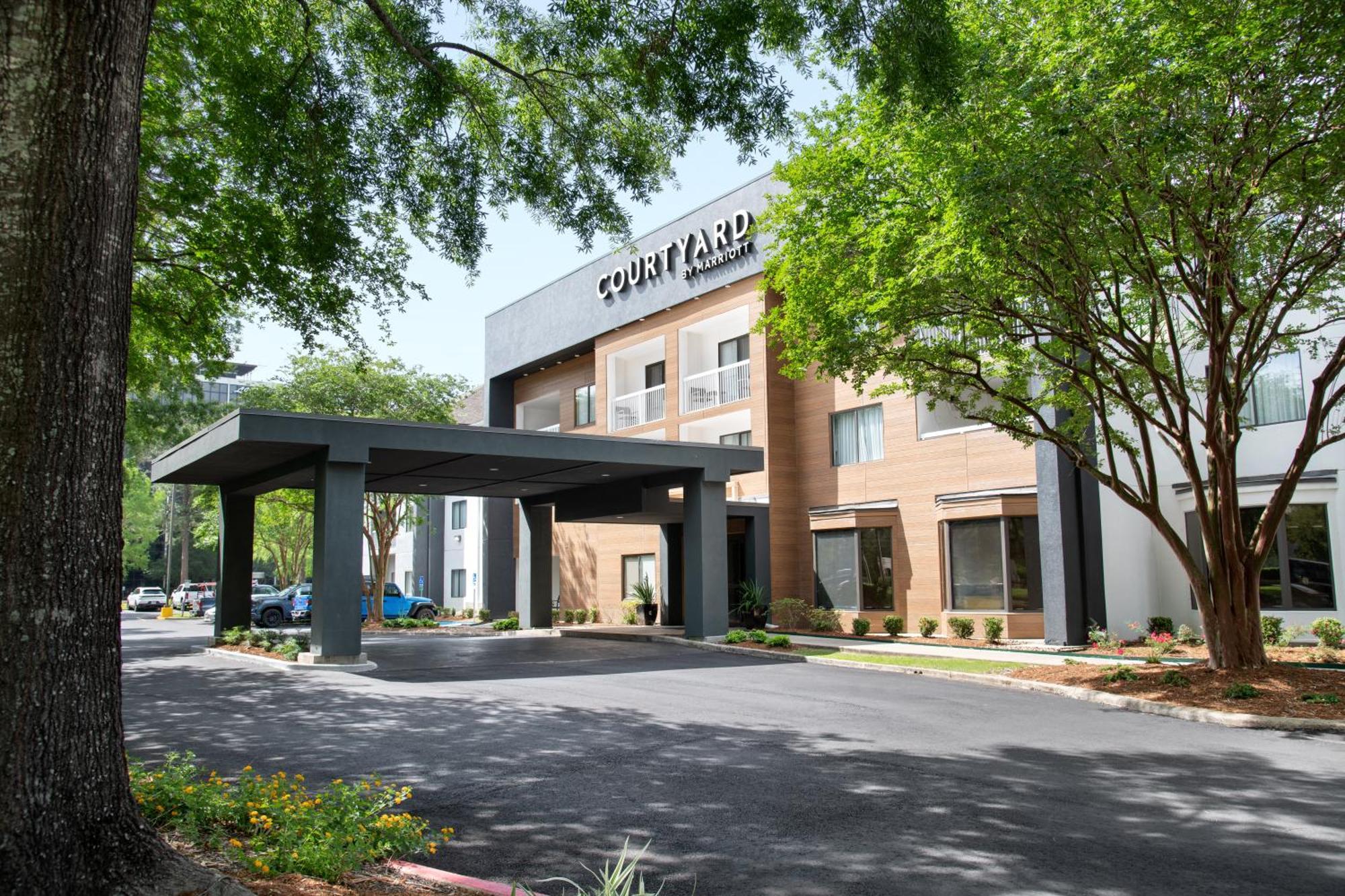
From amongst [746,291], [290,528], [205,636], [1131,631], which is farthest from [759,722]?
[290,528]

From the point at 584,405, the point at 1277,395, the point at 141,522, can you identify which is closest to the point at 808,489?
the point at 584,405

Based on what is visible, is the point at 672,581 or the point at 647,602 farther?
the point at 647,602

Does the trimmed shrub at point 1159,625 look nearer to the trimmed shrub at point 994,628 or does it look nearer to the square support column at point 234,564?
the trimmed shrub at point 994,628

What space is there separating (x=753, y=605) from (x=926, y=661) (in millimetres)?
8793

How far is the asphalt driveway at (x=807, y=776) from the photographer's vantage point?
5727mm

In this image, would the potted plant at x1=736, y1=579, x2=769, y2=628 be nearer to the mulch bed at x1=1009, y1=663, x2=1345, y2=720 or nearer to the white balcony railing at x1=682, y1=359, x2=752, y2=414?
the white balcony railing at x1=682, y1=359, x2=752, y2=414

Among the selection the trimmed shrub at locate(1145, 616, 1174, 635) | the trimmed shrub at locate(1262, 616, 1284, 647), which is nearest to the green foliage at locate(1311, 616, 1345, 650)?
the trimmed shrub at locate(1262, 616, 1284, 647)

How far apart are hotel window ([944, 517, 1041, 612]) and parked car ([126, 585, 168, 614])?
51643 millimetres

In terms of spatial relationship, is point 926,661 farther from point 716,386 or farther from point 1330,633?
point 716,386

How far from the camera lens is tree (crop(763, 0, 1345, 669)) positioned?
36.7ft

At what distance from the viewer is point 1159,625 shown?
68.3 feet

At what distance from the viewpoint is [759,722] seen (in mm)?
11023

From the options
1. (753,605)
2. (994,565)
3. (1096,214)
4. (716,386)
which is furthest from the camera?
(716,386)

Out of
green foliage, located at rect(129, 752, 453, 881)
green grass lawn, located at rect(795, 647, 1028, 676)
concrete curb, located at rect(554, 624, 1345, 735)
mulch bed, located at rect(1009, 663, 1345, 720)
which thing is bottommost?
concrete curb, located at rect(554, 624, 1345, 735)
